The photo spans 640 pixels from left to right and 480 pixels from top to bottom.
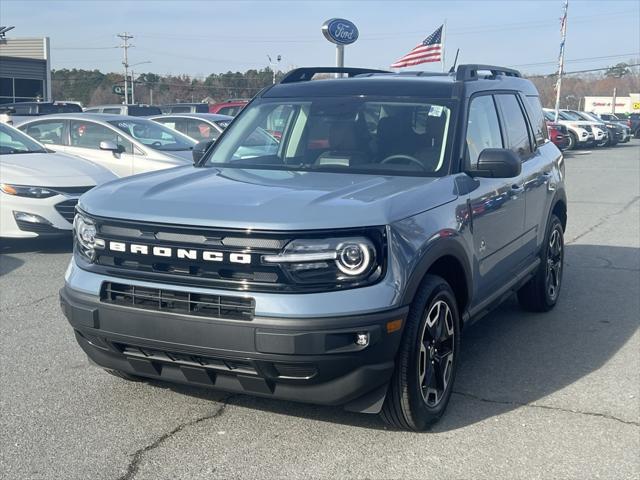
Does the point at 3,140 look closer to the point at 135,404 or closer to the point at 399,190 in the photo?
the point at 135,404

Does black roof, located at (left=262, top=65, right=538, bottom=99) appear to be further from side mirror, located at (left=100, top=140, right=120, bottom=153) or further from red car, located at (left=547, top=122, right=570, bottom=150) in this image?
side mirror, located at (left=100, top=140, right=120, bottom=153)

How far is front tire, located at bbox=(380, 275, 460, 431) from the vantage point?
156 inches

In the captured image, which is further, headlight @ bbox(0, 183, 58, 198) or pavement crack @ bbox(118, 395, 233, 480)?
headlight @ bbox(0, 183, 58, 198)

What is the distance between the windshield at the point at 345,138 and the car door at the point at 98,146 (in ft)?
21.2

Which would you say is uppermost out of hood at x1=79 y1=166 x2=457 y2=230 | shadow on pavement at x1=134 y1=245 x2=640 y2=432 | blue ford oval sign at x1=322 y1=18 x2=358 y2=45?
blue ford oval sign at x1=322 y1=18 x2=358 y2=45

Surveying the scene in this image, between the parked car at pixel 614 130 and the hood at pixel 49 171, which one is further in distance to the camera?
the parked car at pixel 614 130

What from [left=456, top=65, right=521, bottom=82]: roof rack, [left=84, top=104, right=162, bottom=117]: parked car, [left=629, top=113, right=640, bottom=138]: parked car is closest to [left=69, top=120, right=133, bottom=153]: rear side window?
[left=456, top=65, right=521, bottom=82]: roof rack

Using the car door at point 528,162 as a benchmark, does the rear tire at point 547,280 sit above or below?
below

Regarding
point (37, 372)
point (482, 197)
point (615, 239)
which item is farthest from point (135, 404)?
point (615, 239)

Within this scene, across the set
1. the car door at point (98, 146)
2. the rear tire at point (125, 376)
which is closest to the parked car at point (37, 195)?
the car door at point (98, 146)

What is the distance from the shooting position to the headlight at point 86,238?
13.5ft

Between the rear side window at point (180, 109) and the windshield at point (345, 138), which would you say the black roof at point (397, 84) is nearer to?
the windshield at point (345, 138)

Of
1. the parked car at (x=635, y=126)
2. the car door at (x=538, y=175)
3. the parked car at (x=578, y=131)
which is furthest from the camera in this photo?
the parked car at (x=635, y=126)

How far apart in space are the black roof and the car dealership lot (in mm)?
1853
